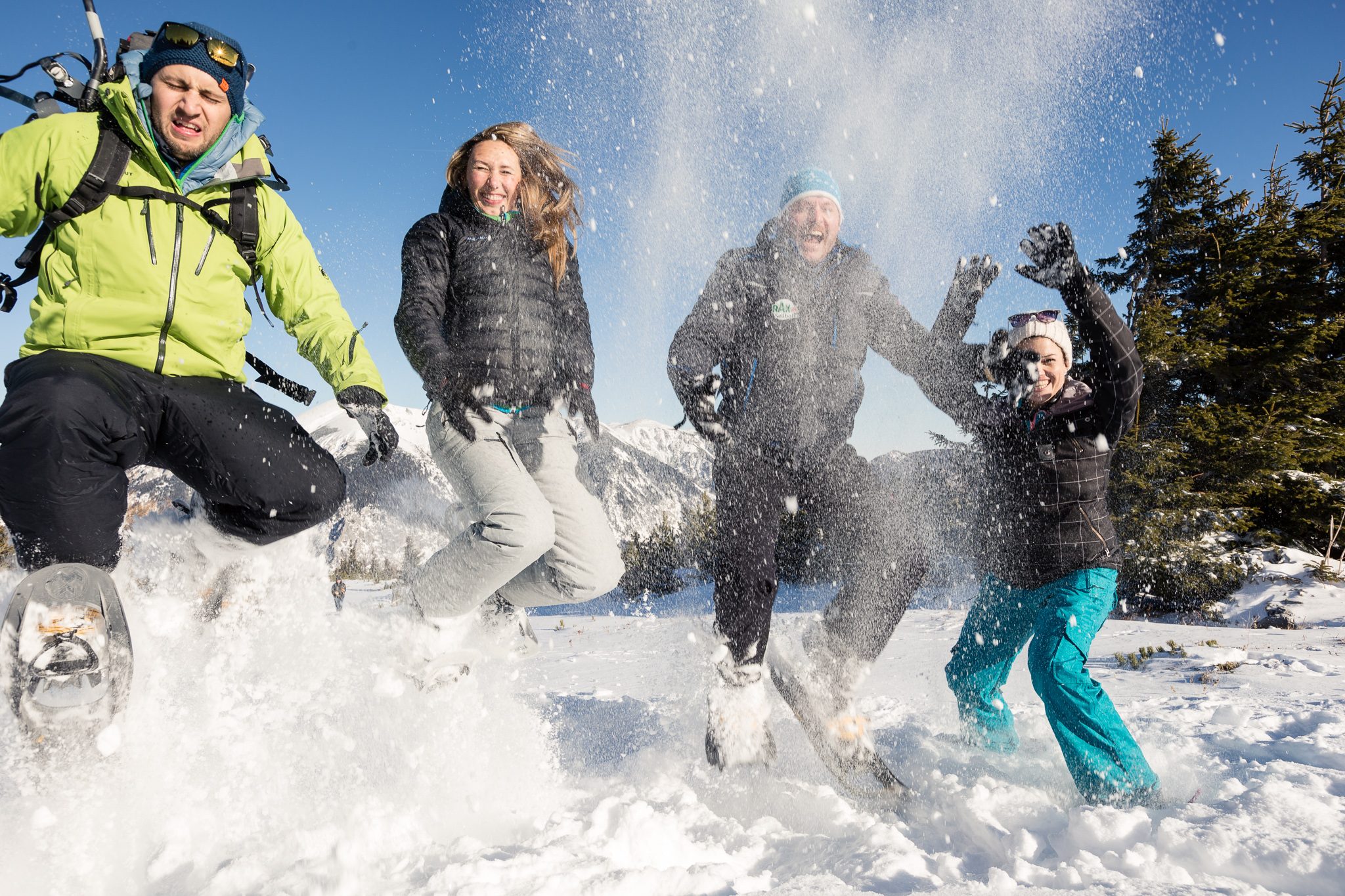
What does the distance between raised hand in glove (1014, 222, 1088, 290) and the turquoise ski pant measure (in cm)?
114

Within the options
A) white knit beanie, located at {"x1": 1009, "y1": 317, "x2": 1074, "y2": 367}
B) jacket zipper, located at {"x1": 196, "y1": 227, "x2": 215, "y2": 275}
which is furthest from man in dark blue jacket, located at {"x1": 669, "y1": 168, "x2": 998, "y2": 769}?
jacket zipper, located at {"x1": 196, "y1": 227, "x2": 215, "y2": 275}

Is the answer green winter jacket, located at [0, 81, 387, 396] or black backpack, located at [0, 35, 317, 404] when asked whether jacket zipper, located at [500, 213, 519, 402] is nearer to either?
green winter jacket, located at [0, 81, 387, 396]

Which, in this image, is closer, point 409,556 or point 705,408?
point 705,408

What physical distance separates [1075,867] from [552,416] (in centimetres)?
244

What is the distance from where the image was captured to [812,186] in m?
3.33

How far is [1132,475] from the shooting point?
967 cm

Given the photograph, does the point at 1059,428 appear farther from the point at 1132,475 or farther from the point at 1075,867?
the point at 1132,475

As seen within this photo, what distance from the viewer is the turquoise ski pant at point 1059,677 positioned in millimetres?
2330

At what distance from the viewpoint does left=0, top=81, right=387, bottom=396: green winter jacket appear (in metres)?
2.18

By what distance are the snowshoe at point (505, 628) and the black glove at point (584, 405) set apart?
896 millimetres

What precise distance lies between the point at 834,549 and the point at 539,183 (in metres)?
2.16

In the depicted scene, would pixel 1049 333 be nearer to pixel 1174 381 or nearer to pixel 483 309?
pixel 483 309

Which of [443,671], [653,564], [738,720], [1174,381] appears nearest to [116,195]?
[443,671]

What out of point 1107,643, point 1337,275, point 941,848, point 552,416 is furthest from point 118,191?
point 1337,275
